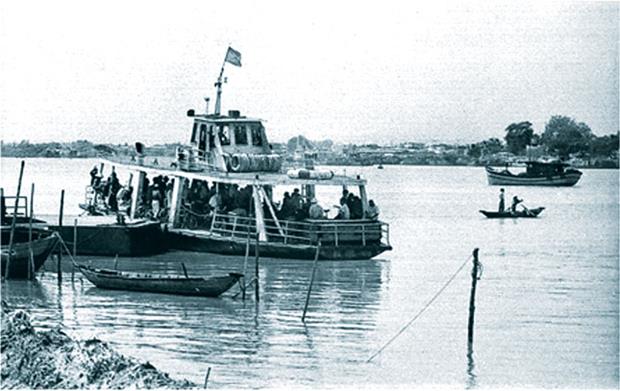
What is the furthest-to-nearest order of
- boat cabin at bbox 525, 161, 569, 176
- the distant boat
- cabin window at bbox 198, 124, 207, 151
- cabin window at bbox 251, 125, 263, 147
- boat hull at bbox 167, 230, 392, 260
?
the distant boat, boat cabin at bbox 525, 161, 569, 176, cabin window at bbox 251, 125, 263, 147, cabin window at bbox 198, 124, 207, 151, boat hull at bbox 167, 230, 392, 260

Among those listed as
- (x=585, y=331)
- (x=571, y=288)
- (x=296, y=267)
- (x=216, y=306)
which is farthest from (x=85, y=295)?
(x=571, y=288)

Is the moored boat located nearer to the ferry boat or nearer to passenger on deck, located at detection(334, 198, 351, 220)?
the ferry boat

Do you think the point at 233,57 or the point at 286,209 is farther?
the point at 233,57

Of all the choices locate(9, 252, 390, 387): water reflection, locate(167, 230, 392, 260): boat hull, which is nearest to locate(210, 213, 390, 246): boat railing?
locate(167, 230, 392, 260): boat hull

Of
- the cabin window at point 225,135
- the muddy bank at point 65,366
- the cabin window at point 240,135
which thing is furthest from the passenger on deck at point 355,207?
the muddy bank at point 65,366

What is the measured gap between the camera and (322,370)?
63.5ft

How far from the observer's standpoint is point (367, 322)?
24719mm

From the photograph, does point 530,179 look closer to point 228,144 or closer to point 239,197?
point 228,144

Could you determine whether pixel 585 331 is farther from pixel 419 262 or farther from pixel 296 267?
pixel 419 262

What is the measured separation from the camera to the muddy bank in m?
15.3

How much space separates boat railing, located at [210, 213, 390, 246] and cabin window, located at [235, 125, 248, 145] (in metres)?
2.56

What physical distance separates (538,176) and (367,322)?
248ft

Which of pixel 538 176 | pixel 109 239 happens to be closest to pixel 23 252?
pixel 109 239

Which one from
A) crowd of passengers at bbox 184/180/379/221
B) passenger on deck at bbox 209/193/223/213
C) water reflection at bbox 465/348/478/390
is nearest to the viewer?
water reflection at bbox 465/348/478/390
